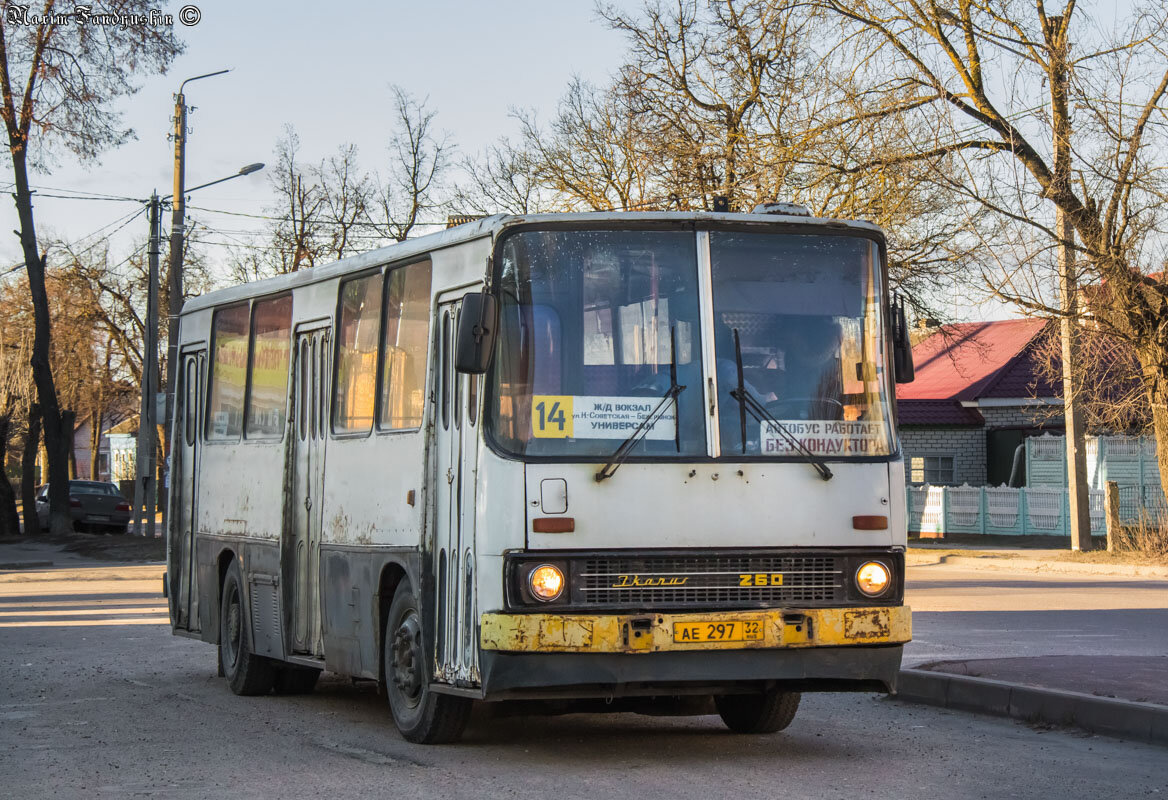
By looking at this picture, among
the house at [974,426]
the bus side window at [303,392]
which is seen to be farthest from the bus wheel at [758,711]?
the house at [974,426]

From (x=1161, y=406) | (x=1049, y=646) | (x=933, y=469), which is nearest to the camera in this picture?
(x=1049, y=646)

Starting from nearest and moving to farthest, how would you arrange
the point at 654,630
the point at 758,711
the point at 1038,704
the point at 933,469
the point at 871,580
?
1. the point at 654,630
2. the point at 871,580
3. the point at 758,711
4. the point at 1038,704
5. the point at 933,469

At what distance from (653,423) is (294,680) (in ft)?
16.9

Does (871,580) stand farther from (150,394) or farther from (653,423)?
(150,394)

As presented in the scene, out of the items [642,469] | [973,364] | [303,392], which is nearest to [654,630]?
[642,469]

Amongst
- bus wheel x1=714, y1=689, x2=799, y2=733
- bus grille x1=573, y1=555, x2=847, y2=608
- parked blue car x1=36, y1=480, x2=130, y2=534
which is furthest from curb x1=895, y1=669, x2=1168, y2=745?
parked blue car x1=36, y1=480, x2=130, y2=534

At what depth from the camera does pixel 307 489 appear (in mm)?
11352

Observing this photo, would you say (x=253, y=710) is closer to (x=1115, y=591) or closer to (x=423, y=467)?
(x=423, y=467)

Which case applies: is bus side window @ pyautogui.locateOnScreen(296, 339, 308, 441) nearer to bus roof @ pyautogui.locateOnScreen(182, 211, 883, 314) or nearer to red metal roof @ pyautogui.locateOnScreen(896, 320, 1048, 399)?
bus roof @ pyautogui.locateOnScreen(182, 211, 883, 314)

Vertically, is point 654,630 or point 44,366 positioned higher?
point 44,366

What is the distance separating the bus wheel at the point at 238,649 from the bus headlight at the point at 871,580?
528 centimetres

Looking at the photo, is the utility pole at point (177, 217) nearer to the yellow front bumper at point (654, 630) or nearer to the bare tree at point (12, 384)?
the bare tree at point (12, 384)

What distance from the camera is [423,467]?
30.9 ft

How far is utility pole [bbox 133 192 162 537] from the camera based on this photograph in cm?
3488
